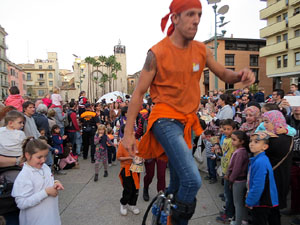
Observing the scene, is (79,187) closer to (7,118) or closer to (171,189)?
(7,118)

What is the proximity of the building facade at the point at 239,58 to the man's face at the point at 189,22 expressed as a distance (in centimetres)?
4092

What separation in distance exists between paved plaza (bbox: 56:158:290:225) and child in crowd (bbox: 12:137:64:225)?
123 cm

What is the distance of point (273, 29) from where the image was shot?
31.0 m

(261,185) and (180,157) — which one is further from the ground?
(180,157)

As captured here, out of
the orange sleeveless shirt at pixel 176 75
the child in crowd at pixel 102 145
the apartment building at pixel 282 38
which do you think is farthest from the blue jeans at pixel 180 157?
the apartment building at pixel 282 38

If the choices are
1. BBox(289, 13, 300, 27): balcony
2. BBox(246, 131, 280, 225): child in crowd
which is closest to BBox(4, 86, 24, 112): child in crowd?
BBox(246, 131, 280, 225): child in crowd

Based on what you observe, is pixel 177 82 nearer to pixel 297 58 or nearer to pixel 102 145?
pixel 102 145

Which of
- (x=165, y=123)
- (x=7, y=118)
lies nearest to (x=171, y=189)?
(x=165, y=123)

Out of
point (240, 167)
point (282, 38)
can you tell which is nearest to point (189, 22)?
point (240, 167)

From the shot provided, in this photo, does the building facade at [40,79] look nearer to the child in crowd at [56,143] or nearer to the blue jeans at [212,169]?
the child in crowd at [56,143]

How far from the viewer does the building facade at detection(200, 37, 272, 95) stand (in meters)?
41.6

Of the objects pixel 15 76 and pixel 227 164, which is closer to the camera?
pixel 227 164

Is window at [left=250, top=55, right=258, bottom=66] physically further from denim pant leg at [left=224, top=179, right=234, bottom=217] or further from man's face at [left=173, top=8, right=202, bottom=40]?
man's face at [left=173, top=8, right=202, bottom=40]

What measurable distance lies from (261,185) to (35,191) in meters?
2.77
